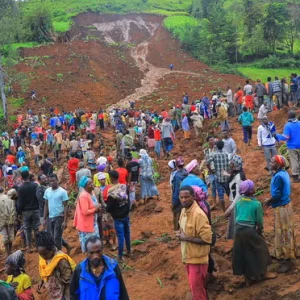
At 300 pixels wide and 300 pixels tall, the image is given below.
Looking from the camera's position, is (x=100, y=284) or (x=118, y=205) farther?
(x=118, y=205)

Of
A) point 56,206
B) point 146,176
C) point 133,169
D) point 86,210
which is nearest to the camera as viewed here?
point 86,210

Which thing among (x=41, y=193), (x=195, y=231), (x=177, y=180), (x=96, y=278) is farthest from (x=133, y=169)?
(x=96, y=278)

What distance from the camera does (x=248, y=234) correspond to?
5.14 m

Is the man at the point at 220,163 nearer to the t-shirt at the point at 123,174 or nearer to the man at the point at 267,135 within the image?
the t-shirt at the point at 123,174

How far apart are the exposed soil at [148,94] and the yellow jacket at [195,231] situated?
1251mm

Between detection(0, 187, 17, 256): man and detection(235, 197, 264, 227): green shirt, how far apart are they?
471 cm

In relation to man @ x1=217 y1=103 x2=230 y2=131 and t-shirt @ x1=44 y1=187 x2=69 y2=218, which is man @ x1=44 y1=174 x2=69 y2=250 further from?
man @ x1=217 y1=103 x2=230 y2=131

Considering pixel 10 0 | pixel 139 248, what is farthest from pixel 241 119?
pixel 10 0

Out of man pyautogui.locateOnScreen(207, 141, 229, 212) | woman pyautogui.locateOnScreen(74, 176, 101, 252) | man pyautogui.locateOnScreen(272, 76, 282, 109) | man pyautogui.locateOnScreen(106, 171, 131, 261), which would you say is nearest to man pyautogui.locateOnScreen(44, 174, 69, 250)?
woman pyautogui.locateOnScreen(74, 176, 101, 252)

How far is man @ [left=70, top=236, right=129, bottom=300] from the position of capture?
3.53 metres

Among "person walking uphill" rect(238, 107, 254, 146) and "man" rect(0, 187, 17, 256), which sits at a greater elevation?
"person walking uphill" rect(238, 107, 254, 146)

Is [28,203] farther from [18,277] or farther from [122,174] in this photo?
[18,277]

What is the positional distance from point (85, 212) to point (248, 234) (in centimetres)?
244

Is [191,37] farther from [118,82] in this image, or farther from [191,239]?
[191,239]
